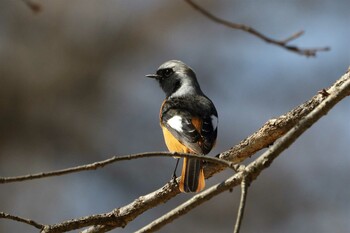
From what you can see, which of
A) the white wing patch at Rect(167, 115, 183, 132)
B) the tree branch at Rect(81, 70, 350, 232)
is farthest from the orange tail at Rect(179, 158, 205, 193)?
the tree branch at Rect(81, 70, 350, 232)

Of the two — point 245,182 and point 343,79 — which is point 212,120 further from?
Answer: point 245,182

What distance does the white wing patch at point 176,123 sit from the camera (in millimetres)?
5151

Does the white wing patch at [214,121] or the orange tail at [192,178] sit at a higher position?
the white wing patch at [214,121]

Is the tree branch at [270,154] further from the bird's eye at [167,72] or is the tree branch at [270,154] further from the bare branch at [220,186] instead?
the bird's eye at [167,72]


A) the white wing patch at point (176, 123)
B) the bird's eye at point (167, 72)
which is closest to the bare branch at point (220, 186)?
the white wing patch at point (176, 123)

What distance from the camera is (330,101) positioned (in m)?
2.96

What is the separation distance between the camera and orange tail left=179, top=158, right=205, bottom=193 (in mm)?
4340

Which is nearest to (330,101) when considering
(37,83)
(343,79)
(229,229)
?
(343,79)

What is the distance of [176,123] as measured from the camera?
5297 mm

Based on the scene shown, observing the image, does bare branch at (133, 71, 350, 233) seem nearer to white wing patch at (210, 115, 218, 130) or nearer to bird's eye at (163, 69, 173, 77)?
white wing patch at (210, 115, 218, 130)

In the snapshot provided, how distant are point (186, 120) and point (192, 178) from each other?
39.9 inches

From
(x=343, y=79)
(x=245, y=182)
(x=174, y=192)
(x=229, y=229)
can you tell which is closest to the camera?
(x=245, y=182)

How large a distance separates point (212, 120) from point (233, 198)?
5011 mm

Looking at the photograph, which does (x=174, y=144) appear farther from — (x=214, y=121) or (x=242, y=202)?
(x=242, y=202)
